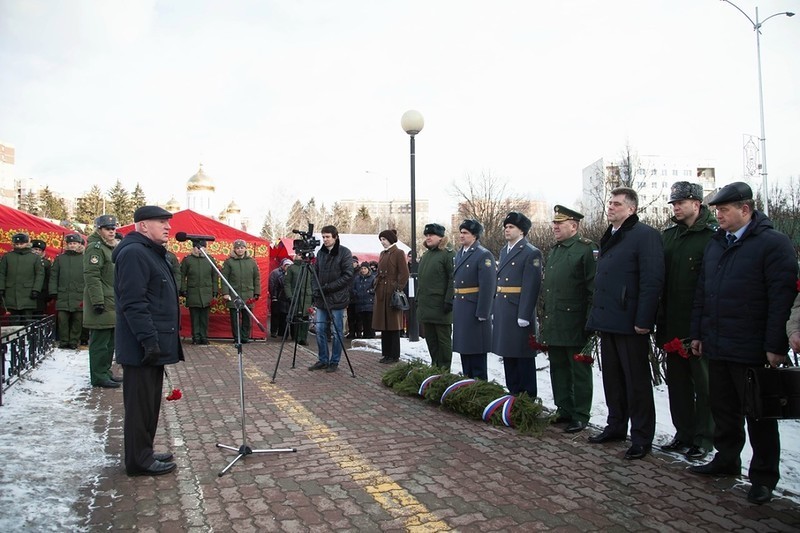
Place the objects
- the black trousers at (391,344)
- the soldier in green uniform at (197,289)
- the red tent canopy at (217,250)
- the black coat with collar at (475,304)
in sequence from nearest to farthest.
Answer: the black coat with collar at (475,304) → the black trousers at (391,344) → the soldier in green uniform at (197,289) → the red tent canopy at (217,250)

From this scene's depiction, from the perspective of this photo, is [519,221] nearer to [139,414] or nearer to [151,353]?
[151,353]

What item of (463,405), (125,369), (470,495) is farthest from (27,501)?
(463,405)

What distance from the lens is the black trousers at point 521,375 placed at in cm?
655

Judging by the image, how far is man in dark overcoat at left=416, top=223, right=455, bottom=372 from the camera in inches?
314

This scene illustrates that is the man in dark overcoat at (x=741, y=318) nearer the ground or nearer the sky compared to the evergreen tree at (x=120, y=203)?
nearer the ground

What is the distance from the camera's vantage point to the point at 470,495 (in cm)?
404

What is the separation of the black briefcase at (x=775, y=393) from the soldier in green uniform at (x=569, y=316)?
1.99 metres

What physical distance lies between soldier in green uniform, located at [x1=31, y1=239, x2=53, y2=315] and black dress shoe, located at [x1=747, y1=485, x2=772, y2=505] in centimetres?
1207

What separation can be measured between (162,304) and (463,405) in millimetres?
3100

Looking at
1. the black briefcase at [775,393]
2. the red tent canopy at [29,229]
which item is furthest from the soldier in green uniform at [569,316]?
the red tent canopy at [29,229]

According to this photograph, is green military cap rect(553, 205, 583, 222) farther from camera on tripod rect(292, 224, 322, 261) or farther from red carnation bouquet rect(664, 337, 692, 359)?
camera on tripod rect(292, 224, 322, 261)

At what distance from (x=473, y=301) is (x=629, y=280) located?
7.89 ft

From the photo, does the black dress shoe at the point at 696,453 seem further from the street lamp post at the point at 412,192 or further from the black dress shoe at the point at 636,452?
the street lamp post at the point at 412,192

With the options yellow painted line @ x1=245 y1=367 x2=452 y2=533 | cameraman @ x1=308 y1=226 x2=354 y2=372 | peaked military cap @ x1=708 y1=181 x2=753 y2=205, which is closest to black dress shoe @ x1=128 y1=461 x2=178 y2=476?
yellow painted line @ x1=245 y1=367 x2=452 y2=533
